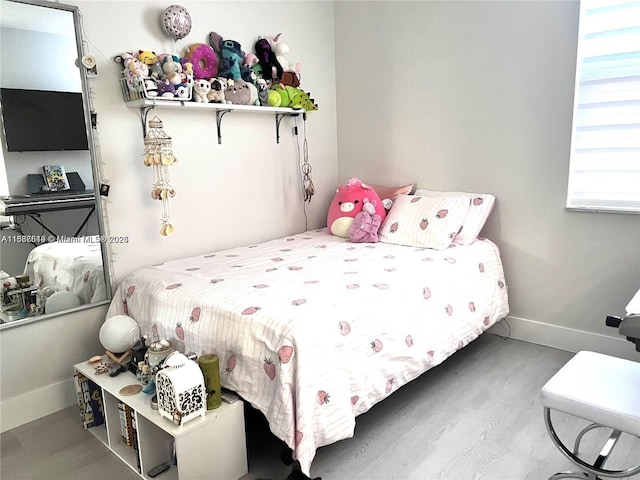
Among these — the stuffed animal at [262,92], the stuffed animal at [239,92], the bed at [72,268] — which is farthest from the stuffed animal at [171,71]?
the bed at [72,268]

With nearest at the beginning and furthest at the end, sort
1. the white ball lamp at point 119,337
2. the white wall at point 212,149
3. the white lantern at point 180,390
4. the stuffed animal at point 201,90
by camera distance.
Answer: the white lantern at point 180,390 → the white ball lamp at point 119,337 → the white wall at point 212,149 → the stuffed animal at point 201,90

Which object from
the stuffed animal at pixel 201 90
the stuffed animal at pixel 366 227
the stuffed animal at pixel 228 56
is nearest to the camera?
the stuffed animal at pixel 201 90

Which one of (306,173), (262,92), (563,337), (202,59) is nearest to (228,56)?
(202,59)

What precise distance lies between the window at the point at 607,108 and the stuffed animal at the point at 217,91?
6.58 feet

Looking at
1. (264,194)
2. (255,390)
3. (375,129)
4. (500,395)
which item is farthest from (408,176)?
(255,390)

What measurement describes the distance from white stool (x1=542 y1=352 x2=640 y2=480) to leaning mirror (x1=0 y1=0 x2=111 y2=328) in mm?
2235

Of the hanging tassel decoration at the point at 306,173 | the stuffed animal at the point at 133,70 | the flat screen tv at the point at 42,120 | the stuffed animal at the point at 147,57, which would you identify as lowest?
the hanging tassel decoration at the point at 306,173

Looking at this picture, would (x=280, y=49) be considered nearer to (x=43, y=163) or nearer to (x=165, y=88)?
(x=165, y=88)

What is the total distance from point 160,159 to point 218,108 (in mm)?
553

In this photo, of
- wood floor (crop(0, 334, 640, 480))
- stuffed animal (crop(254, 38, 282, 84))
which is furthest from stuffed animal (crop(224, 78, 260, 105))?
wood floor (crop(0, 334, 640, 480))

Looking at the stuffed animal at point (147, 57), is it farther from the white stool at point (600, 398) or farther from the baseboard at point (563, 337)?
the baseboard at point (563, 337)

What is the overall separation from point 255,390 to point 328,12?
9.56ft

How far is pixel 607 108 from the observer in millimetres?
2570

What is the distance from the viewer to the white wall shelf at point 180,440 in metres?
1.69
